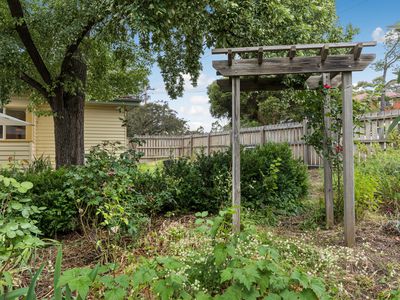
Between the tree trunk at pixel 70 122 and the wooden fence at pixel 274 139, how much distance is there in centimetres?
126

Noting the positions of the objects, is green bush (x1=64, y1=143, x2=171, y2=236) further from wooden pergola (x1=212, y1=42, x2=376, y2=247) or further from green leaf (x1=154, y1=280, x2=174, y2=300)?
green leaf (x1=154, y1=280, x2=174, y2=300)

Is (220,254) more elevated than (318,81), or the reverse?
(318,81)

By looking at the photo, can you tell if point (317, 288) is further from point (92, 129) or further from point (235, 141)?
point (92, 129)

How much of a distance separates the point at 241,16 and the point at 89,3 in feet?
8.23

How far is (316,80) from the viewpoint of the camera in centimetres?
490

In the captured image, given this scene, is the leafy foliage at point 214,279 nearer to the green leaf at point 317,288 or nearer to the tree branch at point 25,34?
the green leaf at point 317,288

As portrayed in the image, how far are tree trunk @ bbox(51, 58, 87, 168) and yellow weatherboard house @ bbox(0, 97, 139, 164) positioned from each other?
11.5 ft

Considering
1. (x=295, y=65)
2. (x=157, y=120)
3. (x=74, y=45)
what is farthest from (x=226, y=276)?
(x=157, y=120)

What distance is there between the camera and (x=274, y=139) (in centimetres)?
1175

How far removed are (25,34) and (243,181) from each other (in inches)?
193

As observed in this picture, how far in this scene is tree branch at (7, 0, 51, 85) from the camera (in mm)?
6012

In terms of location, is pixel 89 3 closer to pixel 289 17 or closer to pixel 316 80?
pixel 289 17

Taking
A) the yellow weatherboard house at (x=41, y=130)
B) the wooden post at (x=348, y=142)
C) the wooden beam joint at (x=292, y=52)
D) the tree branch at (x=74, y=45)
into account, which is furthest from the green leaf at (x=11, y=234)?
the yellow weatherboard house at (x=41, y=130)

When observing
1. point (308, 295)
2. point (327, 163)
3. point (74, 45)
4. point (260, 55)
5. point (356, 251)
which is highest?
point (74, 45)
